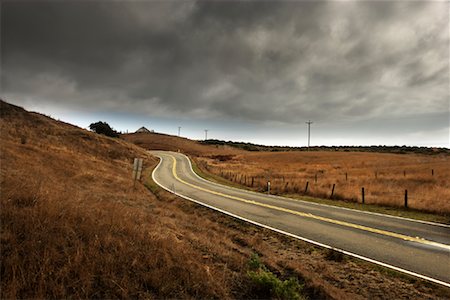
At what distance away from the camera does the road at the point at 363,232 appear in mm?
8688

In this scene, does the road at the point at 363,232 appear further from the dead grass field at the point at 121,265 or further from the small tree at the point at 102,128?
the small tree at the point at 102,128

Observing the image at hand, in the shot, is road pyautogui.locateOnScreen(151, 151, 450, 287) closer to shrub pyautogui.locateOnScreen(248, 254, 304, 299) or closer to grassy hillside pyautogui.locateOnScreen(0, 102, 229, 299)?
shrub pyautogui.locateOnScreen(248, 254, 304, 299)

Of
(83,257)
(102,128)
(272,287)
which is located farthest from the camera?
(102,128)

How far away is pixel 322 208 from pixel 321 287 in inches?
442

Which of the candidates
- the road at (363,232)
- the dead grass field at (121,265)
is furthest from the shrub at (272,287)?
the road at (363,232)

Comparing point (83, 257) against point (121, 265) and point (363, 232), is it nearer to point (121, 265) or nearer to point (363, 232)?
point (121, 265)

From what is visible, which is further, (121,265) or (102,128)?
(102,128)

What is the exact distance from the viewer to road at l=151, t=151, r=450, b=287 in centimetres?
869

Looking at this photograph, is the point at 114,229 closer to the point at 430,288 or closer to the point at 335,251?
the point at 335,251

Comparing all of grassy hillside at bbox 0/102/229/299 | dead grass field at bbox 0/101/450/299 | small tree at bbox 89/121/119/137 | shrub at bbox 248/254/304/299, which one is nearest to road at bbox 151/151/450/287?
dead grass field at bbox 0/101/450/299

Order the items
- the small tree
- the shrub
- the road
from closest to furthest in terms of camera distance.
→ 1. the shrub
2. the road
3. the small tree

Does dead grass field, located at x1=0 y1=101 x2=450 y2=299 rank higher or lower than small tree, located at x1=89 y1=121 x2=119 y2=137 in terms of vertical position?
lower

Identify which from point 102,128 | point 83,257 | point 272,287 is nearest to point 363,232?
point 272,287

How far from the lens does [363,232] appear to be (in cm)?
1175
